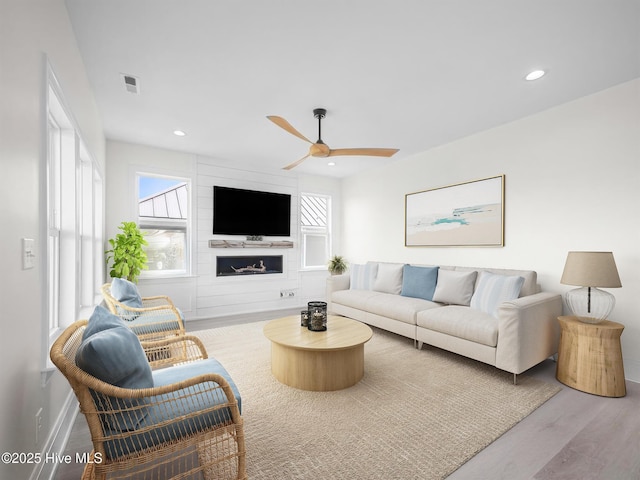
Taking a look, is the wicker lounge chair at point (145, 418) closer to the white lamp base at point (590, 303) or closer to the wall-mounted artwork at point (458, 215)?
the white lamp base at point (590, 303)

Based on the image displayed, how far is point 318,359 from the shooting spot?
2.54 m

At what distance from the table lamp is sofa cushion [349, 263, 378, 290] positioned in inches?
96.3

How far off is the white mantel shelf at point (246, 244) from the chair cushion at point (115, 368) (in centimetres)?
371

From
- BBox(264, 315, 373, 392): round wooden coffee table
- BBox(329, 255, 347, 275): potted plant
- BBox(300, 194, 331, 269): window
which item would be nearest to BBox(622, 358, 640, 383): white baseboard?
BBox(264, 315, 373, 392): round wooden coffee table

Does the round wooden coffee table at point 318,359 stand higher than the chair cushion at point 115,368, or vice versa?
the chair cushion at point 115,368

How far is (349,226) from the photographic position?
A: 20.3 feet

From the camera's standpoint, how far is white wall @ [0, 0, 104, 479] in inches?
44.4

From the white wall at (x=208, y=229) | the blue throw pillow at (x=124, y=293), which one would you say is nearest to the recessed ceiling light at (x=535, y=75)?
the white wall at (x=208, y=229)

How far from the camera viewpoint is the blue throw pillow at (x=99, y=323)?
1.39 meters

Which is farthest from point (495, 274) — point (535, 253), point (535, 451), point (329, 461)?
point (329, 461)

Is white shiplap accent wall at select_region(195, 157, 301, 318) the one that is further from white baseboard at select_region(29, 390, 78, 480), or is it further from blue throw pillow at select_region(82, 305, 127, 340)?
blue throw pillow at select_region(82, 305, 127, 340)

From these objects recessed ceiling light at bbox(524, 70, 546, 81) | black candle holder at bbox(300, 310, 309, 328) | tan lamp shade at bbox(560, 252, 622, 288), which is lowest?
black candle holder at bbox(300, 310, 309, 328)

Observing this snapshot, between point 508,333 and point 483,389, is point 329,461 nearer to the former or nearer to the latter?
point 483,389

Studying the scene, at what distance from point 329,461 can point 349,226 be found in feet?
15.5
